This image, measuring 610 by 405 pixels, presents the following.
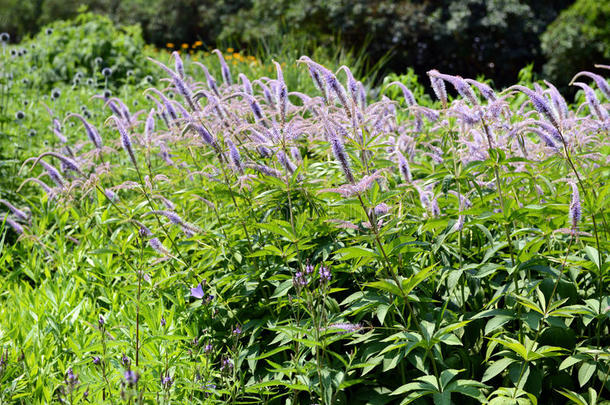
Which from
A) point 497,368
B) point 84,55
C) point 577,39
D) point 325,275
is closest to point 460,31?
point 577,39

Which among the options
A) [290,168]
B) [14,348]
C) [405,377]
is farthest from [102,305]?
[405,377]

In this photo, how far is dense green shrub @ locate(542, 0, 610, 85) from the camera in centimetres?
1554

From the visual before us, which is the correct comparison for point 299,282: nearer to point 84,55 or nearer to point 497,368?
point 497,368

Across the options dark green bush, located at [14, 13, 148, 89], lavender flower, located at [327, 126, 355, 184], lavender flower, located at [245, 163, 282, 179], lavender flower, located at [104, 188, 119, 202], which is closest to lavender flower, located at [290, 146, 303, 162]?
lavender flower, located at [245, 163, 282, 179]

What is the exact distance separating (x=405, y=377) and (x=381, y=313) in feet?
1.24

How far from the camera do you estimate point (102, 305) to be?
378 centimetres

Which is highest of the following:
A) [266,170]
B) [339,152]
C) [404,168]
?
[339,152]

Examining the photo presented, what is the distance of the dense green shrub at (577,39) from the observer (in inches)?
612

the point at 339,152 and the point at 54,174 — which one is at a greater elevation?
the point at 339,152

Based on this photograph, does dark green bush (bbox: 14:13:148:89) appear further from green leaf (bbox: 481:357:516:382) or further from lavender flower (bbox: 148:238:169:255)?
green leaf (bbox: 481:357:516:382)

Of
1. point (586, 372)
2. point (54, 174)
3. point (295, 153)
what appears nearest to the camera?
point (586, 372)

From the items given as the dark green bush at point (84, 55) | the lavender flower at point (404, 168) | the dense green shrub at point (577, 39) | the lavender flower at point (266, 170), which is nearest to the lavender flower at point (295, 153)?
the lavender flower at point (266, 170)

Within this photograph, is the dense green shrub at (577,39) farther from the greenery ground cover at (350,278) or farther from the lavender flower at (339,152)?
the lavender flower at (339,152)

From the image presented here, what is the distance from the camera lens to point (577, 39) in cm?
1578
